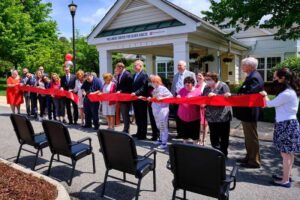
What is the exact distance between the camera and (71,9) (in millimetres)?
14633

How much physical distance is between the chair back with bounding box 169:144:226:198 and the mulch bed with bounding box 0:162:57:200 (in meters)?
1.80

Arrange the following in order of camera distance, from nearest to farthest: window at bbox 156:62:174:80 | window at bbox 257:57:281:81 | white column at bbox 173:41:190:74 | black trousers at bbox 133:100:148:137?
black trousers at bbox 133:100:148:137, white column at bbox 173:41:190:74, window at bbox 257:57:281:81, window at bbox 156:62:174:80

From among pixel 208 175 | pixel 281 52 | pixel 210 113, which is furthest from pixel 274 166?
pixel 281 52

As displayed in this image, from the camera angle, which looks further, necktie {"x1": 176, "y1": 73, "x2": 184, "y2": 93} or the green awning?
the green awning

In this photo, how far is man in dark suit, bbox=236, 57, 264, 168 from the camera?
5332 mm

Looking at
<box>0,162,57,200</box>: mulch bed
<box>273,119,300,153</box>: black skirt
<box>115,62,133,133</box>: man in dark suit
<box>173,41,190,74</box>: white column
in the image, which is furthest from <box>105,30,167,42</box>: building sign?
<box>0,162,57,200</box>: mulch bed

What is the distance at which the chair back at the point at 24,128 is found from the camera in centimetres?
557

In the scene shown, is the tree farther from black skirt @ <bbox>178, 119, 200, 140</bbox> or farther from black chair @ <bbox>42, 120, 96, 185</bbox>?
black chair @ <bbox>42, 120, 96, 185</bbox>

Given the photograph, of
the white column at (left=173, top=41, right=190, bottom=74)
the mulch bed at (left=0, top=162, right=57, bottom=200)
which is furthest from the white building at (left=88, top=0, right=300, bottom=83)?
the mulch bed at (left=0, top=162, right=57, bottom=200)

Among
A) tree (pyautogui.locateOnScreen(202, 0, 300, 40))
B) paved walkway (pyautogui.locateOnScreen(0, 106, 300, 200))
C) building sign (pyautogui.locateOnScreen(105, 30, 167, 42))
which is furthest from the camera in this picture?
building sign (pyautogui.locateOnScreen(105, 30, 167, 42))

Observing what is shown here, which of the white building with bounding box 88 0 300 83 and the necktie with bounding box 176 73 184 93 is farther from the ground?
the white building with bounding box 88 0 300 83

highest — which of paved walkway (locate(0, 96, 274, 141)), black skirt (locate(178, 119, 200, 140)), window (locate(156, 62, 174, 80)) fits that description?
window (locate(156, 62, 174, 80))

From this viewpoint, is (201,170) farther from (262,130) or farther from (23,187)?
(262,130)

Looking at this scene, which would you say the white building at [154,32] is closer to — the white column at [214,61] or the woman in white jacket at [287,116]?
the white column at [214,61]
